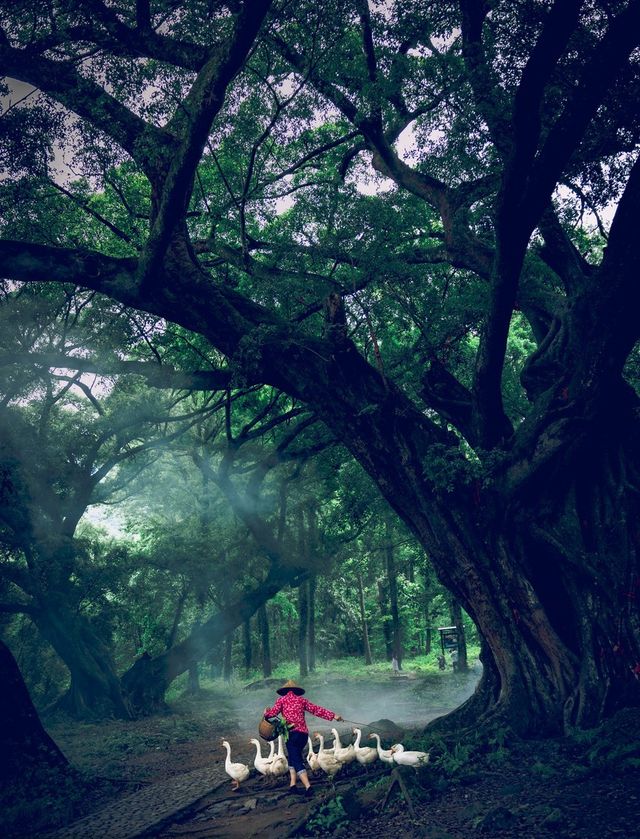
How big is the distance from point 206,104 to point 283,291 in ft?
15.9

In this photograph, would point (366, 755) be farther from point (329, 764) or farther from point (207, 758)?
point (207, 758)

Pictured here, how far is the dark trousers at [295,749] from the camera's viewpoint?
7289mm

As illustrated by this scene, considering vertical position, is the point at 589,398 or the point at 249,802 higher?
the point at 589,398

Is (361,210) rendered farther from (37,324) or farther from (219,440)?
(219,440)

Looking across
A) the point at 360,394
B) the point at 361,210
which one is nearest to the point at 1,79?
the point at 361,210

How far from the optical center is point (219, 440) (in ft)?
67.8

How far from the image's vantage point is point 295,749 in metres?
7.33

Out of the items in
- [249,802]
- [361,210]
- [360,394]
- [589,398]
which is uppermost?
[361,210]

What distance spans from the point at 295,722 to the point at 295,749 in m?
0.30

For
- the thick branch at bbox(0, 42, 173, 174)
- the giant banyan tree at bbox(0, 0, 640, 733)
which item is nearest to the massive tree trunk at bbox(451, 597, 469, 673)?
the giant banyan tree at bbox(0, 0, 640, 733)

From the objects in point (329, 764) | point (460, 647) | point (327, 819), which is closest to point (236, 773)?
point (329, 764)

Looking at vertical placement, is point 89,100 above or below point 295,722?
above

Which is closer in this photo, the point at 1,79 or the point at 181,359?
the point at 1,79

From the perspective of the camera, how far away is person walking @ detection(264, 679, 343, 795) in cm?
725
